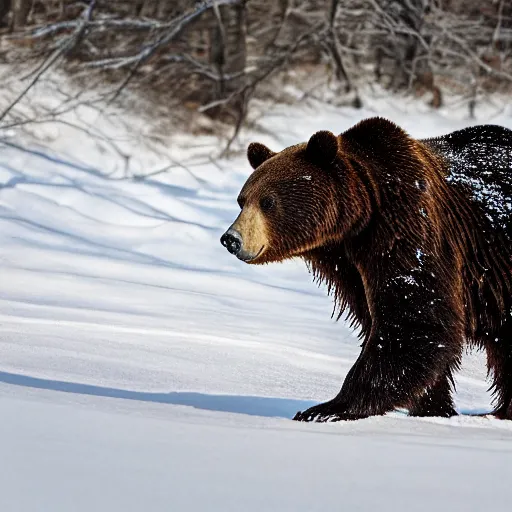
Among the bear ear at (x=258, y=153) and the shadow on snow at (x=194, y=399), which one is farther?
the bear ear at (x=258, y=153)

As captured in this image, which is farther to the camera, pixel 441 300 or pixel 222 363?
pixel 222 363

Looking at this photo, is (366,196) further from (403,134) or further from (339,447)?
(339,447)

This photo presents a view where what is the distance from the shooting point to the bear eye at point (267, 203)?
13.3ft

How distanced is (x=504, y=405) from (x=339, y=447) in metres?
1.76

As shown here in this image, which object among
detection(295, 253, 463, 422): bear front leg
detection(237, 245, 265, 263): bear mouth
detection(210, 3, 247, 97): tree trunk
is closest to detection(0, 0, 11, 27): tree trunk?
detection(210, 3, 247, 97): tree trunk

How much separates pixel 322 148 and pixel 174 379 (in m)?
1.16

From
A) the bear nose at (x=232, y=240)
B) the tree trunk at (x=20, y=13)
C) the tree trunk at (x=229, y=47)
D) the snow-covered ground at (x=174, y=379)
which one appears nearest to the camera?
the snow-covered ground at (x=174, y=379)

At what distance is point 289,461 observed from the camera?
268cm

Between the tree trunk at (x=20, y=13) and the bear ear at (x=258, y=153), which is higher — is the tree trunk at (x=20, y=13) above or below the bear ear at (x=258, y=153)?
below

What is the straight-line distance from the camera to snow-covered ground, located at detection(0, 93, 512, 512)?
7.86 feet

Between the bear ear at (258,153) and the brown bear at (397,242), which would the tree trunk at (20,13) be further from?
the brown bear at (397,242)

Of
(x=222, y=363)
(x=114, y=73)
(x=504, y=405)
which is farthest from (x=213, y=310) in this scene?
(x=114, y=73)

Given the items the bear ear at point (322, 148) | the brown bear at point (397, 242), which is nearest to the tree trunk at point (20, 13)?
the brown bear at point (397, 242)

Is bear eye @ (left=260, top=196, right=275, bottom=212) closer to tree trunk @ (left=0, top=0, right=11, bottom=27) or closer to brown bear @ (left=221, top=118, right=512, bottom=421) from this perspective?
brown bear @ (left=221, top=118, right=512, bottom=421)
